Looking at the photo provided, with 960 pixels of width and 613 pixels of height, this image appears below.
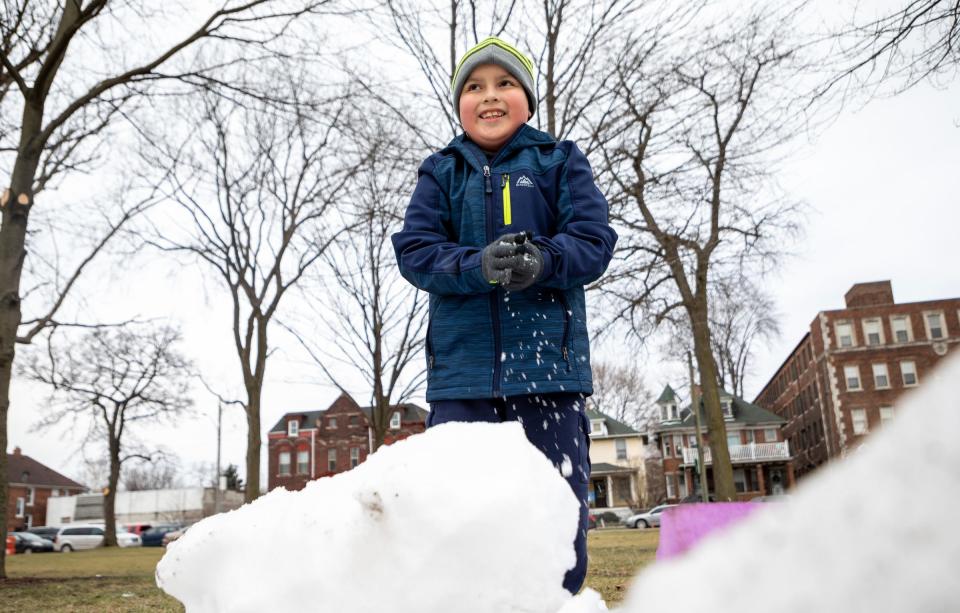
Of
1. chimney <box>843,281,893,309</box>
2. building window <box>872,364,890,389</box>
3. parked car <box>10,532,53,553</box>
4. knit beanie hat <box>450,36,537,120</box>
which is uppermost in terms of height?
chimney <box>843,281,893,309</box>

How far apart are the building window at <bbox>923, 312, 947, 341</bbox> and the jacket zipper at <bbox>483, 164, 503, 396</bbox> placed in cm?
4481

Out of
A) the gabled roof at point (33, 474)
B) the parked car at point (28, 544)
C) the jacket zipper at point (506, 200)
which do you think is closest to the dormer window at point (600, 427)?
the parked car at point (28, 544)

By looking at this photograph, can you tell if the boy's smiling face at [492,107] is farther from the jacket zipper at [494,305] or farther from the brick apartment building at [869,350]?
the brick apartment building at [869,350]

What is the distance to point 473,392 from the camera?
2.06 metres

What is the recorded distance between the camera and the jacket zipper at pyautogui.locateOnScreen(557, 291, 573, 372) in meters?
2.11

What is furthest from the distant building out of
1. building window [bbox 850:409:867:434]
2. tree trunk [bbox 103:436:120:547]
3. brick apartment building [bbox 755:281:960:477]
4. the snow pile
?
the snow pile

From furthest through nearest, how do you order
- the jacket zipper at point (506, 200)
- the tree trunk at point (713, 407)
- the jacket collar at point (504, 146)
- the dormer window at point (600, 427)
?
the dormer window at point (600, 427)
the tree trunk at point (713, 407)
the jacket collar at point (504, 146)
the jacket zipper at point (506, 200)

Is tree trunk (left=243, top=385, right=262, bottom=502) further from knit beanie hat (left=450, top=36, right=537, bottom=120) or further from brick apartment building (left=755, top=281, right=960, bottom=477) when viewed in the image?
brick apartment building (left=755, top=281, right=960, bottom=477)

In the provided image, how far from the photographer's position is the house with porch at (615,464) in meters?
51.5

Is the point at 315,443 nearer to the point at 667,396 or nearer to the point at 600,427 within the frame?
the point at 600,427

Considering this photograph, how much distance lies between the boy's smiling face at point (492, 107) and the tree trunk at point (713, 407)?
11.0 metres

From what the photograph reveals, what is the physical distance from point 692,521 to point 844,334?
44.8 metres

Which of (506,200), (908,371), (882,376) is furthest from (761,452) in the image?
(506,200)

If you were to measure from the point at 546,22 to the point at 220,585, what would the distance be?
23.9 ft
